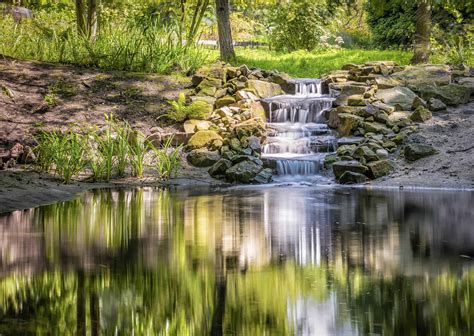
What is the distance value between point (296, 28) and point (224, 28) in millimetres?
9162

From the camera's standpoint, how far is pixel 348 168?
13562 millimetres

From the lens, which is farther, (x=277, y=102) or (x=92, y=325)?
(x=277, y=102)

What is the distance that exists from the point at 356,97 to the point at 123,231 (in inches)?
381

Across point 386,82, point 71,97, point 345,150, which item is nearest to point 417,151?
point 345,150

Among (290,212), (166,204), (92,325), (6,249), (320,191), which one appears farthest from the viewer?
(320,191)

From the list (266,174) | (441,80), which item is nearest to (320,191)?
(266,174)

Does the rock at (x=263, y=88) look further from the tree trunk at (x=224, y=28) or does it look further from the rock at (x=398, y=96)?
the tree trunk at (x=224, y=28)

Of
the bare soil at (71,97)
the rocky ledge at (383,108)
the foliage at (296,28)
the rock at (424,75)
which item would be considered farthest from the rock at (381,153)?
the foliage at (296,28)

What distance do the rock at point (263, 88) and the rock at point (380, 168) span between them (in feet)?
15.1

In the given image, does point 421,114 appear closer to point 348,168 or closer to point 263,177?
point 348,168

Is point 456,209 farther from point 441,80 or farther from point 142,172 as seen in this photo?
point 441,80

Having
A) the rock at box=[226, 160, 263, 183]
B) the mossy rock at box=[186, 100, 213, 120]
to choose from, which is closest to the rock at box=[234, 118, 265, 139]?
the mossy rock at box=[186, 100, 213, 120]

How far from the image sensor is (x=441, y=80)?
17.3 meters

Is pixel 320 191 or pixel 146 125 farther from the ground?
pixel 146 125
